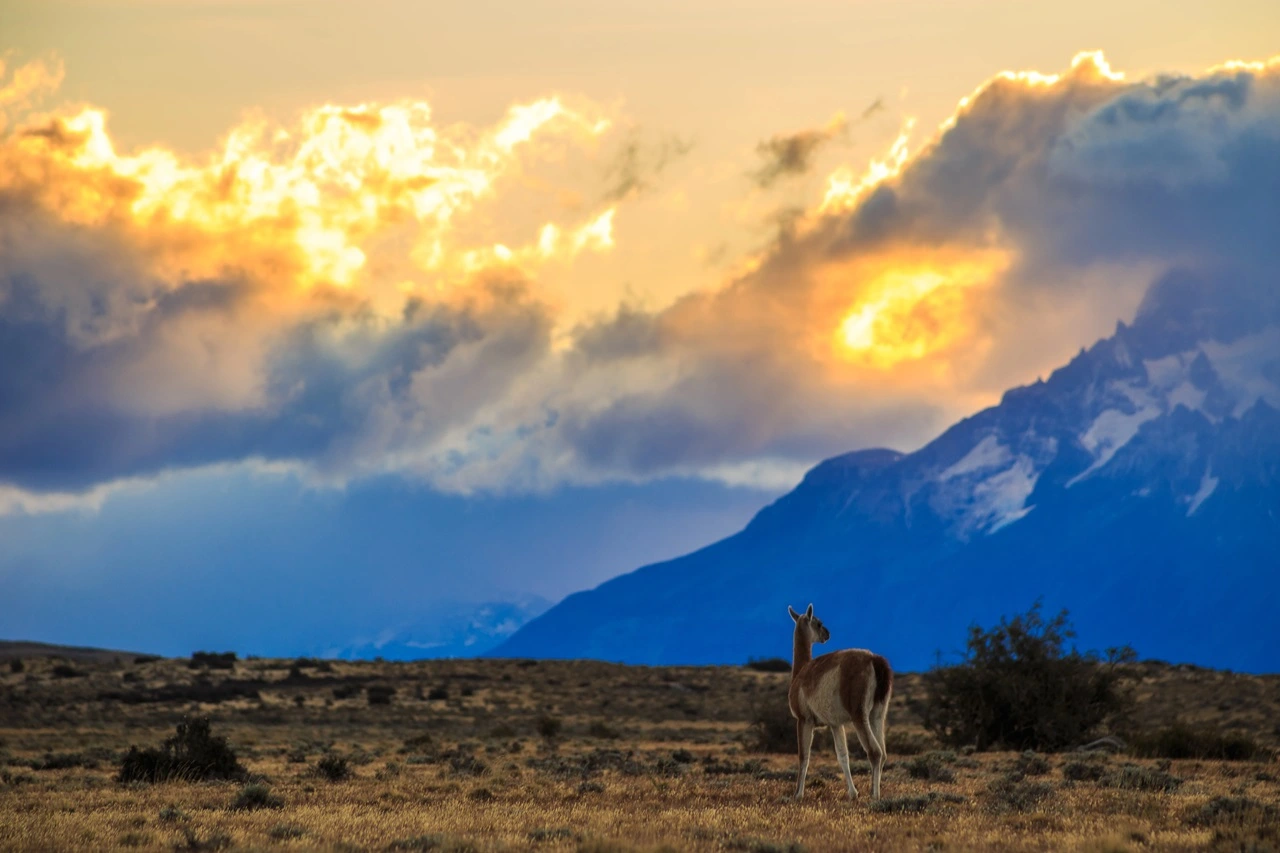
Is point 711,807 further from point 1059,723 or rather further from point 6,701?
point 6,701

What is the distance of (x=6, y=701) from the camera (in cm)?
5772

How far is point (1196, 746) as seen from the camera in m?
32.6

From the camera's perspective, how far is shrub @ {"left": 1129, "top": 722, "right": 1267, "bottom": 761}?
32.0 meters

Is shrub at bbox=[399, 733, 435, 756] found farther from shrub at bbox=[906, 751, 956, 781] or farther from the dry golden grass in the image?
shrub at bbox=[906, 751, 956, 781]

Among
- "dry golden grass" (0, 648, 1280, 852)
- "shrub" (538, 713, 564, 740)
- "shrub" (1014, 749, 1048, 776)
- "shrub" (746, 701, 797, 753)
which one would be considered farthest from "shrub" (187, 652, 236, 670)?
"shrub" (1014, 749, 1048, 776)

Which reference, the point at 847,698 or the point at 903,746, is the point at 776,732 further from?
the point at 847,698

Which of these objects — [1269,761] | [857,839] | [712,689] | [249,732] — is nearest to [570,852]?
[857,839]

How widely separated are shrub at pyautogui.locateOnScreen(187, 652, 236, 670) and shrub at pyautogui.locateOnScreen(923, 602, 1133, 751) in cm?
5076

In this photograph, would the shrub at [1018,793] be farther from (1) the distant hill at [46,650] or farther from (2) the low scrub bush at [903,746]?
(1) the distant hill at [46,650]

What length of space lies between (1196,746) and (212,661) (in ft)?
202

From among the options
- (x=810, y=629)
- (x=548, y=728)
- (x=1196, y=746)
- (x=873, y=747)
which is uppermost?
(x=810, y=629)

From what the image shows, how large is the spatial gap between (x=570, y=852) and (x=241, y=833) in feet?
15.7

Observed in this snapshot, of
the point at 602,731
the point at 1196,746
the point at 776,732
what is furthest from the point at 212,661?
the point at 1196,746

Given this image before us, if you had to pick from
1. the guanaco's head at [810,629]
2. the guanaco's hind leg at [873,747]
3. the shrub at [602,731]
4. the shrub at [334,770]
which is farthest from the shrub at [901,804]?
the shrub at [602,731]
